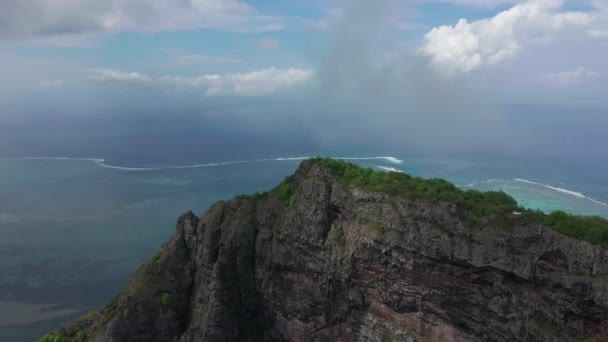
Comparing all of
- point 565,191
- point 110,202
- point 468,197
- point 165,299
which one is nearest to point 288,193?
point 165,299

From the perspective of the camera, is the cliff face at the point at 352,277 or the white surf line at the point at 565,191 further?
the white surf line at the point at 565,191

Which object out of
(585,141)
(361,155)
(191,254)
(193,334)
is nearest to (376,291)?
(193,334)

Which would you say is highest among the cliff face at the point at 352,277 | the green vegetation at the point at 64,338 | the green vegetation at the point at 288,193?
the green vegetation at the point at 288,193

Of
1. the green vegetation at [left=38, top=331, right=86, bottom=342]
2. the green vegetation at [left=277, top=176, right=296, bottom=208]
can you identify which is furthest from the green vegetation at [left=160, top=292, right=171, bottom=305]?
the green vegetation at [left=277, top=176, right=296, bottom=208]

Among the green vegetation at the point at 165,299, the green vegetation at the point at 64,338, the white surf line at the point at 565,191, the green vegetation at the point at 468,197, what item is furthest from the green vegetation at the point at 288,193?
the white surf line at the point at 565,191

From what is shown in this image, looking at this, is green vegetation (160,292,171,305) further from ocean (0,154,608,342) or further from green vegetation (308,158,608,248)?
ocean (0,154,608,342)

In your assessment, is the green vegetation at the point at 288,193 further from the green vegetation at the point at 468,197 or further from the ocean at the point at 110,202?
the ocean at the point at 110,202

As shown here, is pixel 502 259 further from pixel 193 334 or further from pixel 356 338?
pixel 193 334
